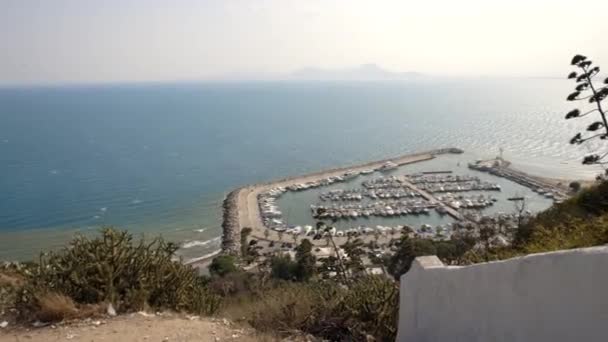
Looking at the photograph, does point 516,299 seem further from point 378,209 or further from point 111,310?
point 378,209

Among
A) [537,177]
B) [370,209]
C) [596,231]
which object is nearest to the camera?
[596,231]

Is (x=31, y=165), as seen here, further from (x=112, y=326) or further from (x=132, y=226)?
(x=112, y=326)

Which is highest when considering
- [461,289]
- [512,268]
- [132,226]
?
[512,268]

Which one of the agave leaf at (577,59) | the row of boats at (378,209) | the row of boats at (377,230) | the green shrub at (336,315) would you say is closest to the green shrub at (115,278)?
the green shrub at (336,315)

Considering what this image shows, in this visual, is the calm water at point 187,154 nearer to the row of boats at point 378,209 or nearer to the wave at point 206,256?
the wave at point 206,256

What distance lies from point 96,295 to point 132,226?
107 feet

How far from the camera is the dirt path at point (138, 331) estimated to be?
4805 mm

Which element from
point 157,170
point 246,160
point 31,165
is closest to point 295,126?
point 246,160

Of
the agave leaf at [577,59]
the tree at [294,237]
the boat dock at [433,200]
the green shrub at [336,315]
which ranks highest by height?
the agave leaf at [577,59]

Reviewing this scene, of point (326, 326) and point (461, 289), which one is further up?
point (461, 289)

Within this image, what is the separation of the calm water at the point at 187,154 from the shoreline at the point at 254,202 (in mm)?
1264

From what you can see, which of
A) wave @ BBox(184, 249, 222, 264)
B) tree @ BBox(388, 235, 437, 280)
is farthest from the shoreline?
tree @ BBox(388, 235, 437, 280)

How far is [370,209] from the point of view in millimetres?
38875

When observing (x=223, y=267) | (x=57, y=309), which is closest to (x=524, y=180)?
(x=223, y=267)
